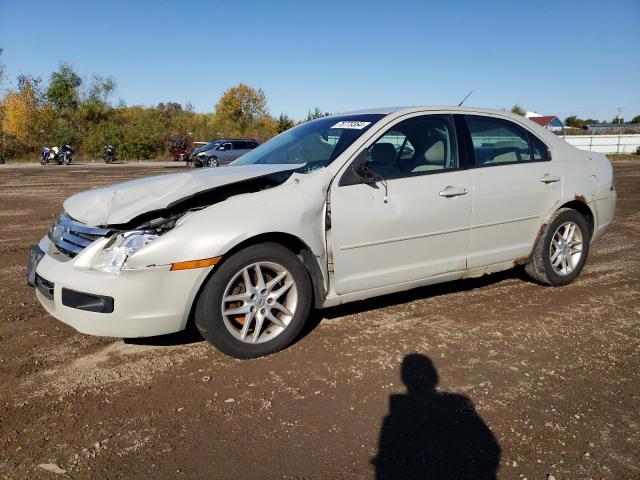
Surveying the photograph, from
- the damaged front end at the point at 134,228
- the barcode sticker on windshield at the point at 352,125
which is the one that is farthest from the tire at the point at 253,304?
the barcode sticker on windshield at the point at 352,125

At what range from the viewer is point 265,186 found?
12.0ft

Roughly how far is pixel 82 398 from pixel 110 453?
634mm

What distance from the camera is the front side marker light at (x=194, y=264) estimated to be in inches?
121

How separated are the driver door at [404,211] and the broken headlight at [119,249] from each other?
1226 millimetres

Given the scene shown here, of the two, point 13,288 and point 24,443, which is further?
point 13,288

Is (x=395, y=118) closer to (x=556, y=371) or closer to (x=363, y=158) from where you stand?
(x=363, y=158)

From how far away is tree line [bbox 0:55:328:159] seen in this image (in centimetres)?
4225

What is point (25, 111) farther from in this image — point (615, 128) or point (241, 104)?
point (615, 128)

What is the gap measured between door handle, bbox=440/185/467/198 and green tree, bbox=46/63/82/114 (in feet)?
176

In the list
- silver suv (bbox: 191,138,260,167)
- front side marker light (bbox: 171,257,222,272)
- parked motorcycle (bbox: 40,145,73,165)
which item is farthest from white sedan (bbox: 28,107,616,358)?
parked motorcycle (bbox: 40,145,73,165)

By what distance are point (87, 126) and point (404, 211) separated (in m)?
50.9

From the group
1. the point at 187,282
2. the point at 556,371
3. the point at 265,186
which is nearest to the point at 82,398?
the point at 187,282

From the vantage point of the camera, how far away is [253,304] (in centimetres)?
339

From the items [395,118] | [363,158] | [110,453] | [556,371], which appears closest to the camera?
[110,453]
